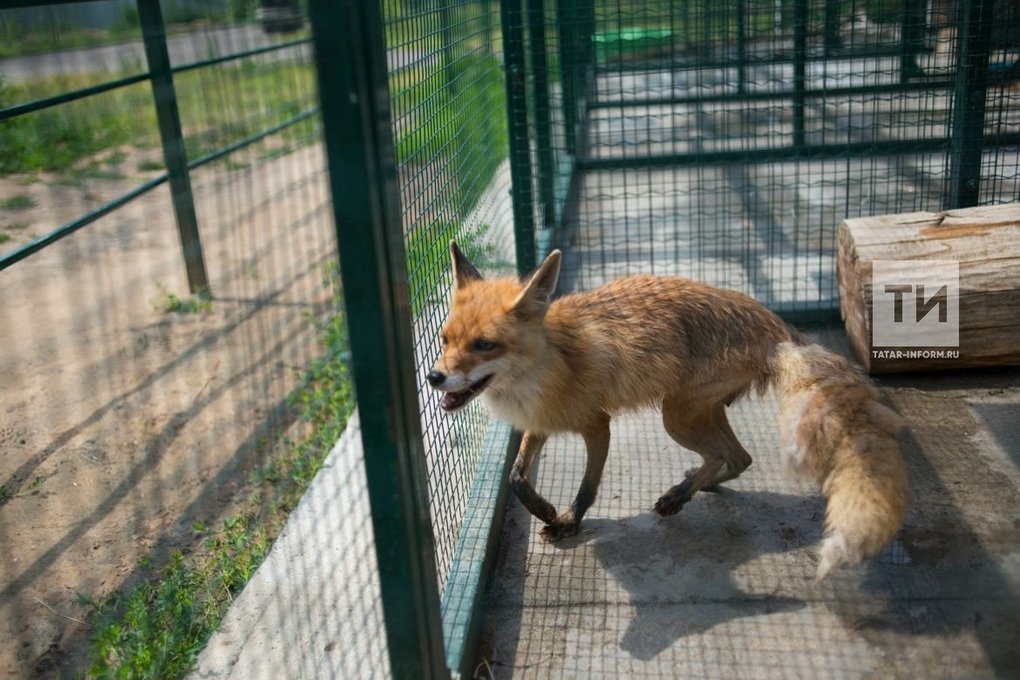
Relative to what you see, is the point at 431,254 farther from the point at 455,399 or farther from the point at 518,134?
the point at 518,134

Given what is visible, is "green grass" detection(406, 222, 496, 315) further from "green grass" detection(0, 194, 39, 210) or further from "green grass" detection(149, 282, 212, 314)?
"green grass" detection(0, 194, 39, 210)

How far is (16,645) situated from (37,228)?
332 centimetres

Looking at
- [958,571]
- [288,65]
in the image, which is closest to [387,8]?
[288,65]

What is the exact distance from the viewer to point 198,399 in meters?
5.27

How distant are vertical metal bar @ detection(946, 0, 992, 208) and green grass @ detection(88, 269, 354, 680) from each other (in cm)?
397

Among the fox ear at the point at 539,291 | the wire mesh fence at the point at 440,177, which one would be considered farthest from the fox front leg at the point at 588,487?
the fox ear at the point at 539,291

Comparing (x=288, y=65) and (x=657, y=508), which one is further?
(x=657, y=508)

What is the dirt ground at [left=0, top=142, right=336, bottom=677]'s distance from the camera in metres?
3.60

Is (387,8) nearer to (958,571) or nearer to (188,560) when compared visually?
(188,560)

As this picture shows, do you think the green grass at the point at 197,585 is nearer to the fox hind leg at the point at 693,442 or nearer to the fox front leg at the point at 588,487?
the fox front leg at the point at 588,487

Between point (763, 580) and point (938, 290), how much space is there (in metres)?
2.06

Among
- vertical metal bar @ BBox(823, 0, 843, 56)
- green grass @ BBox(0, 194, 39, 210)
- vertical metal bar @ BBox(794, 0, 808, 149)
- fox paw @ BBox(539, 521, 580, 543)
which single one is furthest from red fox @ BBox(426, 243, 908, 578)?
vertical metal bar @ BBox(823, 0, 843, 56)

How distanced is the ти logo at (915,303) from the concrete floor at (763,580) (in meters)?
0.44

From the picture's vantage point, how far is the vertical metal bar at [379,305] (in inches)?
77.9
